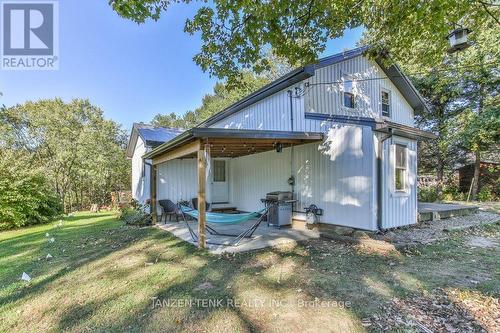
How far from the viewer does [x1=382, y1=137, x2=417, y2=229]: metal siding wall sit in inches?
256

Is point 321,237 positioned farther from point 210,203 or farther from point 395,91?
point 395,91

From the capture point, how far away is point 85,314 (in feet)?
10.2

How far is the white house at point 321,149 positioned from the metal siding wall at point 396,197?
0.08ft

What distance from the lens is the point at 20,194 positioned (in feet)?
31.0

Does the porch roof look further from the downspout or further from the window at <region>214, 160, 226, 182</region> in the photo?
the window at <region>214, 160, 226, 182</region>

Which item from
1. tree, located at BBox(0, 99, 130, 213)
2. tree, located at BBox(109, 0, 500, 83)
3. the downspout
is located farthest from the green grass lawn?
tree, located at BBox(0, 99, 130, 213)

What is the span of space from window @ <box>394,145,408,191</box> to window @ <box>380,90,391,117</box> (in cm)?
361

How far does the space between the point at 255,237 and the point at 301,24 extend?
16.3 ft

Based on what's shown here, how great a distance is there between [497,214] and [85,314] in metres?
12.6

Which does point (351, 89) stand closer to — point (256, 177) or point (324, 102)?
point (324, 102)

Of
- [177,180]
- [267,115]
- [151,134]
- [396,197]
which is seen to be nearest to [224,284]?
[396,197]

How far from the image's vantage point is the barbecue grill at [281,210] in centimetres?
756

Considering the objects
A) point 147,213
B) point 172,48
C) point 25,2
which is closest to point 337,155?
point 147,213

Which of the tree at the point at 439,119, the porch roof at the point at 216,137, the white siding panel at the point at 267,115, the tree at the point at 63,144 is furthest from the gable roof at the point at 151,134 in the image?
the tree at the point at 439,119
